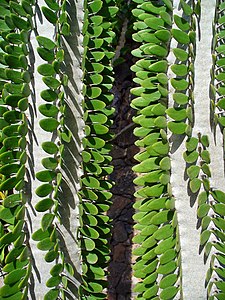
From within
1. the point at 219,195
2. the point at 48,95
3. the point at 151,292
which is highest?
the point at 48,95

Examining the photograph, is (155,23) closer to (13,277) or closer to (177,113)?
(177,113)

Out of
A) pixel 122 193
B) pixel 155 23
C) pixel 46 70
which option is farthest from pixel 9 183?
pixel 122 193

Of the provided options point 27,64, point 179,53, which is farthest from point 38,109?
point 179,53

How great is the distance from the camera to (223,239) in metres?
0.49

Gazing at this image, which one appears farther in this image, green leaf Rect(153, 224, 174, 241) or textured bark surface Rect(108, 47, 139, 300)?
textured bark surface Rect(108, 47, 139, 300)

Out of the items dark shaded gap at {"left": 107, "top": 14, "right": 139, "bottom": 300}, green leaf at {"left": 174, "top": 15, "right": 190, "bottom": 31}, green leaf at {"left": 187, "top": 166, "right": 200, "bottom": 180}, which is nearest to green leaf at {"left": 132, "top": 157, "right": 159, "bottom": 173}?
green leaf at {"left": 187, "top": 166, "right": 200, "bottom": 180}

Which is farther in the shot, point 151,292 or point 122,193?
point 122,193

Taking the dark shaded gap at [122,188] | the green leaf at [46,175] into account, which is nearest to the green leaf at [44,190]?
the green leaf at [46,175]

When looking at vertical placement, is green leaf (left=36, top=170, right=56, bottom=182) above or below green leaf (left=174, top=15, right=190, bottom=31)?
below

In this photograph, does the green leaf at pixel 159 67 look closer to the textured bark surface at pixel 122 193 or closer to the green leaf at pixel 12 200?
the green leaf at pixel 12 200

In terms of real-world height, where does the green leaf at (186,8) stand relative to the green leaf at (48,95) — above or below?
above

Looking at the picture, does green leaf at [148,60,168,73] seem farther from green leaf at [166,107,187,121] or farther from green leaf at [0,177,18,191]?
green leaf at [0,177,18,191]

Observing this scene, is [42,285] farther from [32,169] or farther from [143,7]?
[143,7]

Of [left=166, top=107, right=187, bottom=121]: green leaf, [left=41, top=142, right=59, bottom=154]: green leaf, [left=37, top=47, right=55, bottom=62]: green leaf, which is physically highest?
[left=37, top=47, right=55, bottom=62]: green leaf
